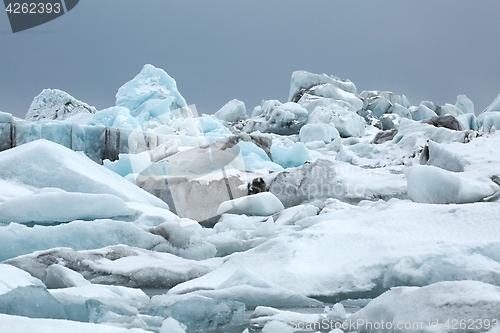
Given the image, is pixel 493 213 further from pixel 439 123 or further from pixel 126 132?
pixel 439 123

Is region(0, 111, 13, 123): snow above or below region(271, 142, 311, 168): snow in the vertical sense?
above

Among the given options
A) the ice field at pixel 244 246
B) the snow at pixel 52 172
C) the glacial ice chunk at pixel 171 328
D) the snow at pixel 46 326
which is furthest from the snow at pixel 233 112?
the snow at pixel 46 326

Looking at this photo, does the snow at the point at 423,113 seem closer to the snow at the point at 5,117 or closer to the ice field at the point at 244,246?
the ice field at the point at 244,246

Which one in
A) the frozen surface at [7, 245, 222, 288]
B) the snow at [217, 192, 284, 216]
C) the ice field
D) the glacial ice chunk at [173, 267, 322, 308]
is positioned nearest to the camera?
the ice field

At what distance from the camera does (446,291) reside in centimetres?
173

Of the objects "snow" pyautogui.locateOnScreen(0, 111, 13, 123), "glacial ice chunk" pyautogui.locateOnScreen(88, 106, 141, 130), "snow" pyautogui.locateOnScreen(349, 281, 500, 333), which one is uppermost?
"snow" pyautogui.locateOnScreen(0, 111, 13, 123)

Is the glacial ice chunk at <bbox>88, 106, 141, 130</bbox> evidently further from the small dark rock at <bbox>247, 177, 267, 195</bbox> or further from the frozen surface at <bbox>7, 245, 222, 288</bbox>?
the frozen surface at <bbox>7, 245, 222, 288</bbox>

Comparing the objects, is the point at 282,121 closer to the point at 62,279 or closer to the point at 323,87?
the point at 323,87

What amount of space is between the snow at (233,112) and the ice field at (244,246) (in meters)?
17.8

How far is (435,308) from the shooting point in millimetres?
1646

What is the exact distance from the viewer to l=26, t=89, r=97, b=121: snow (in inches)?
755

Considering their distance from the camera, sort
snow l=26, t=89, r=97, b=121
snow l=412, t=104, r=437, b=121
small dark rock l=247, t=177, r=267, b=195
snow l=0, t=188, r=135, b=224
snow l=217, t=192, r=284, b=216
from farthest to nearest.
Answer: snow l=412, t=104, r=437, b=121, snow l=26, t=89, r=97, b=121, small dark rock l=247, t=177, r=267, b=195, snow l=217, t=192, r=284, b=216, snow l=0, t=188, r=135, b=224

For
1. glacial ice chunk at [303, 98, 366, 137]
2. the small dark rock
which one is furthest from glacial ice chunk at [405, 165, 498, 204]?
glacial ice chunk at [303, 98, 366, 137]

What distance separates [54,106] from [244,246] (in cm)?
1739
